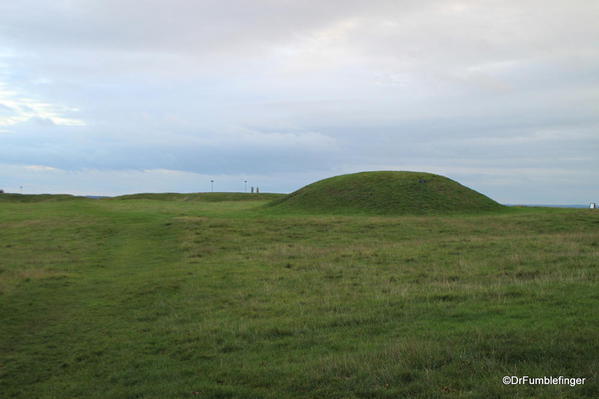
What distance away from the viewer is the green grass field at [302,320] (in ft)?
28.3

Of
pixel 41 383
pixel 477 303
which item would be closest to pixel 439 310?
pixel 477 303

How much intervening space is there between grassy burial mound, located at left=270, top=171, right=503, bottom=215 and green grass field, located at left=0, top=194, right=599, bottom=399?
87.0 feet

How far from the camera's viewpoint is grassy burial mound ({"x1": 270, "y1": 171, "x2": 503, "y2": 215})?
184 feet

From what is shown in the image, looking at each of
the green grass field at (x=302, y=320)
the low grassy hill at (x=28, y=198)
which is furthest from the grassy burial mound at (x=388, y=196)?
the low grassy hill at (x=28, y=198)

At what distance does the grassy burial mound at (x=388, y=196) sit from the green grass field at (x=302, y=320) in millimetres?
26506

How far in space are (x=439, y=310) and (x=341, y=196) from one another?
48826mm

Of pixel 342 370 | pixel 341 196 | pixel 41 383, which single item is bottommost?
pixel 41 383

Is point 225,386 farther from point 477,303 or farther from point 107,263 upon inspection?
point 107,263

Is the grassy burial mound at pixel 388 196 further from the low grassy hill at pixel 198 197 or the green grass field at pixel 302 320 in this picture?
the low grassy hill at pixel 198 197

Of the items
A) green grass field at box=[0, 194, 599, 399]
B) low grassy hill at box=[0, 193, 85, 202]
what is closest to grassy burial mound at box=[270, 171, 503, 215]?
green grass field at box=[0, 194, 599, 399]

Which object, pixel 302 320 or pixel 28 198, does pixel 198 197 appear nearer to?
pixel 28 198

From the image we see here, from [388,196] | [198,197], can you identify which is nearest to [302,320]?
[388,196]

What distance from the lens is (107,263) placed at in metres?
25.8

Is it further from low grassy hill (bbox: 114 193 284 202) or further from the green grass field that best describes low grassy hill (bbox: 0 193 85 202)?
the green grass field
